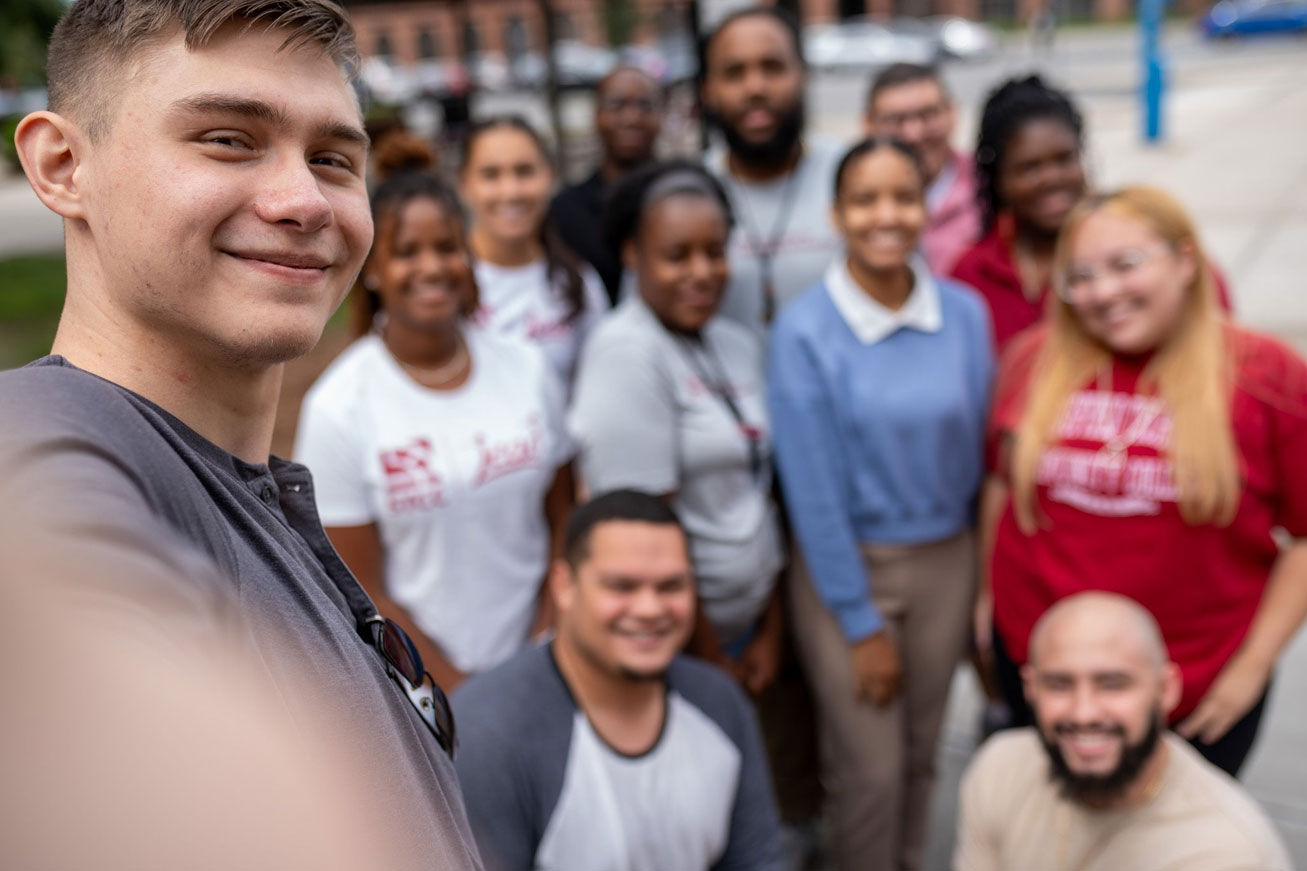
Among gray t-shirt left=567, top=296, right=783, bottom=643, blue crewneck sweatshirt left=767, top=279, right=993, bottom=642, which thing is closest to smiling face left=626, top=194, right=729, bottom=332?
gray t-shirt left=567, top=296, right=783, bottom=643

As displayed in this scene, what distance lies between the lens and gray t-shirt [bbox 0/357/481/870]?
570 millimetres

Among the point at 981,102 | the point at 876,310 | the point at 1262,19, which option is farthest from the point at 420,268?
the point at 1262,19

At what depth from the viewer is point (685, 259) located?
285cm

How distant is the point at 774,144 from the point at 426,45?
46266mm

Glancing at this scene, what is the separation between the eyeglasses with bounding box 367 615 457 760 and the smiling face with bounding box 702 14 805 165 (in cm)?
244

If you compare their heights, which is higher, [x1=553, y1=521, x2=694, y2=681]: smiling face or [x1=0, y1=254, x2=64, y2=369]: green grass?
[x1=0, y1=254, x2=64, y2=369]: green grass

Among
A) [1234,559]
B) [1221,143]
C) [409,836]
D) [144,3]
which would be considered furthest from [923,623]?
[1221,143]

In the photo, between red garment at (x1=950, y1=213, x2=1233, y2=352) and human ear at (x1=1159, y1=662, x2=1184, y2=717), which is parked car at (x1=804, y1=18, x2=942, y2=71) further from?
human ear at (x1=1159, y1=662, x2=1184, y2=717)

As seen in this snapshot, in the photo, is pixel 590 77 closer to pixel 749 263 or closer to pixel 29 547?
pixel 749 263

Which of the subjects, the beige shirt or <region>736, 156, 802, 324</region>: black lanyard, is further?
<region>736, 156, 802, 324</region>: black lanyard

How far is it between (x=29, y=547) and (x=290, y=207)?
468 mm

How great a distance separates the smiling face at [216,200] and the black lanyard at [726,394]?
191 cm

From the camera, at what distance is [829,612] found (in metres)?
2.85

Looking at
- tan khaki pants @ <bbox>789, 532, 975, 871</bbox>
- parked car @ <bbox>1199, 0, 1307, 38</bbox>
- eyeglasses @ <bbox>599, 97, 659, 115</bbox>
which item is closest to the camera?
tan khaki pants @ <bbox>789, 532, 975, 871</bbox>
